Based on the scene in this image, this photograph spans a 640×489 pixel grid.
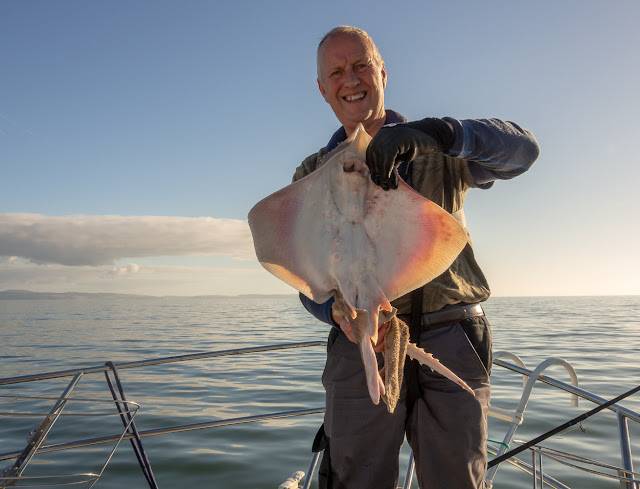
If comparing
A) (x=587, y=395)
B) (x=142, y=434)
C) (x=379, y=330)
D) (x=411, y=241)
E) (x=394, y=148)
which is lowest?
(x=142, y=434)

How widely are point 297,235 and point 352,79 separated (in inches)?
34.5

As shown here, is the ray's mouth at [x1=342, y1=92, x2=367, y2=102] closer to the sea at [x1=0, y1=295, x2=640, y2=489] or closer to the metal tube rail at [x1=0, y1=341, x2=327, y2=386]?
the metal tube rail at [x1=0, y1=341, x2=327, y2=386]

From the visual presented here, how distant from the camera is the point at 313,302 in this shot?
208 cm

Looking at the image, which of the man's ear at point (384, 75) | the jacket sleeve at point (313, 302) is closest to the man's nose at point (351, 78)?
the man's ear at point (384, 75)

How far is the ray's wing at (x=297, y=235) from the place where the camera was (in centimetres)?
157

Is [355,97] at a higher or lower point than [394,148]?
higher

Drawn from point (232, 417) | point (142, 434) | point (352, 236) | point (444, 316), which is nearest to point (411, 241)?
point (352, 236)

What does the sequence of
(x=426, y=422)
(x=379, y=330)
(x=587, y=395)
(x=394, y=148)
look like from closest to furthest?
(x=394, y=148), (x=379, y=330), (x=426, y=422), (x=587, y=395)

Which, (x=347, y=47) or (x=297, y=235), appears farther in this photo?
(x=347, y=47)

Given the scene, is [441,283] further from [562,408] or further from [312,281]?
[562,408]

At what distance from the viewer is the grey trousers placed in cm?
180

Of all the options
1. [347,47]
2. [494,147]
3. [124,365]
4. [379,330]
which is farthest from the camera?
[124,365]

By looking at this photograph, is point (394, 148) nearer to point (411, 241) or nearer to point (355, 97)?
point (411, 241)

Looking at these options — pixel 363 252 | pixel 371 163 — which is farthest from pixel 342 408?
pixel 371 163
